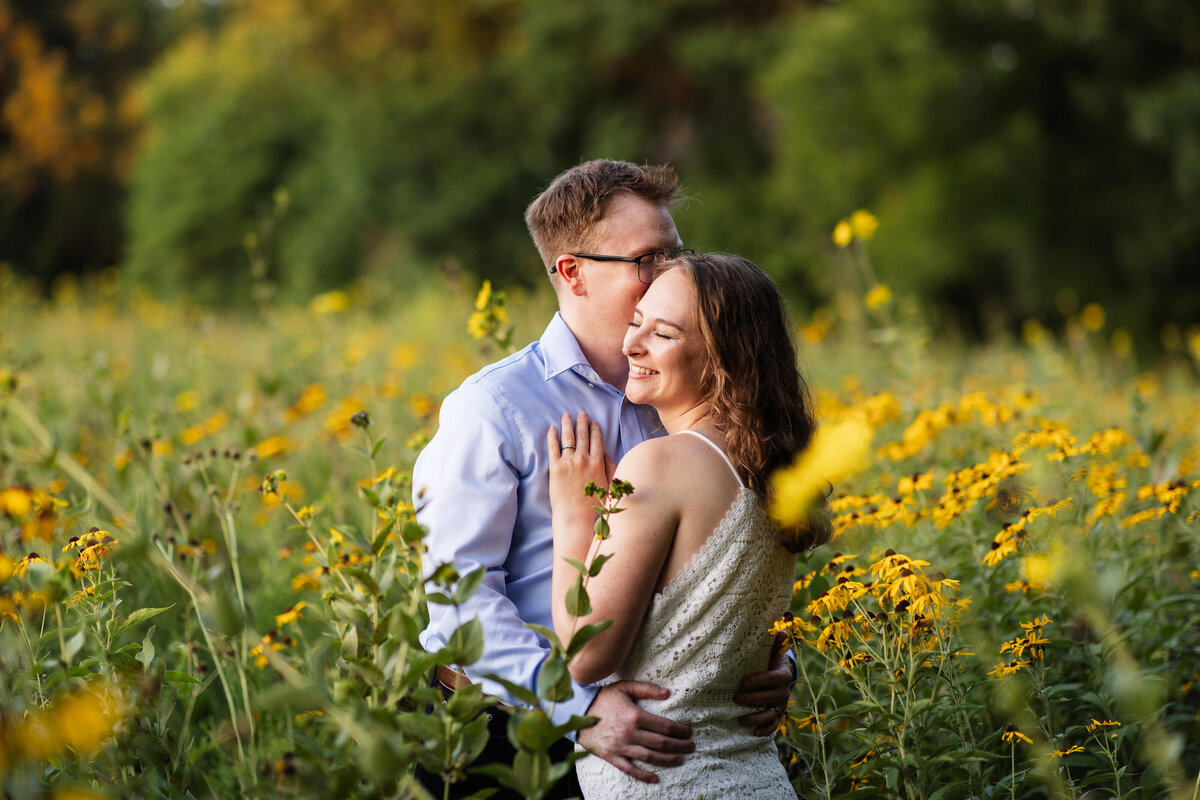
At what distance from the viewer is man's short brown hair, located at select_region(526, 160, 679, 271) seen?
2061mm

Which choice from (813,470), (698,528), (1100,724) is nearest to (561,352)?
(698,528)

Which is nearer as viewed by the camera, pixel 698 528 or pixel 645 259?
pixel 698 528

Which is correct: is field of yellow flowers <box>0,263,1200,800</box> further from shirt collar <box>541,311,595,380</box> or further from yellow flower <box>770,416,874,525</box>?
shirt collar <box>541,311,595,380</box>

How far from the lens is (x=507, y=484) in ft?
6.02

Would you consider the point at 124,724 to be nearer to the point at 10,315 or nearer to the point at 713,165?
the point at 10,315

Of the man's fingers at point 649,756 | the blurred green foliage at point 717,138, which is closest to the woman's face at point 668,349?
the man's fingers at point 649,756

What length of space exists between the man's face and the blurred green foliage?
17.7ft

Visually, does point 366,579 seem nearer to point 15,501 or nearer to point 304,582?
point 15,501

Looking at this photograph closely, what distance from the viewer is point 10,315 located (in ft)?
21.5

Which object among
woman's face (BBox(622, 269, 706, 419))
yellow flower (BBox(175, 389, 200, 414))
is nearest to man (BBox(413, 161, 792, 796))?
woman's face (BBox(622, 269, 706, 419))

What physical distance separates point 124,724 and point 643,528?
82cm

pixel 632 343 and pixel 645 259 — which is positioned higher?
pixel 645 259

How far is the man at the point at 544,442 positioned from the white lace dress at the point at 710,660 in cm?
3

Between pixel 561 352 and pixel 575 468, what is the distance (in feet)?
1.14
